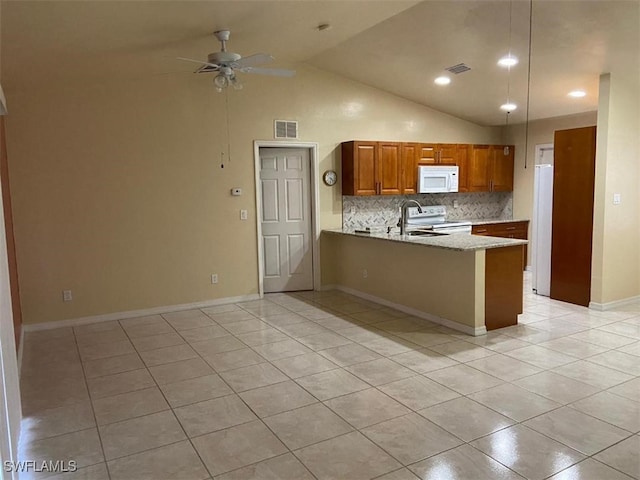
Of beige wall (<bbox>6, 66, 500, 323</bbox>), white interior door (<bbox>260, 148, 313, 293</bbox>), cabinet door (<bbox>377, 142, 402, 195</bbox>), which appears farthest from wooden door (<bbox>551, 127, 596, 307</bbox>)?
white interior door (<bbox>260, 148, 313, 293</bbox>)

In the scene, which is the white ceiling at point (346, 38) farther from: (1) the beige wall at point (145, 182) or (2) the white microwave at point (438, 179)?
(2) the white microwave at point (438, 179)

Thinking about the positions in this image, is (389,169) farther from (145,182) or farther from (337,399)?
(337,399)

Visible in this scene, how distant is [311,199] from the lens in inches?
253

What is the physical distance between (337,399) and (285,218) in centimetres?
351

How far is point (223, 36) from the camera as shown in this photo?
4.25 m

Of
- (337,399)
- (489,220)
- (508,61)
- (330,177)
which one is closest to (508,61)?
Result: (508,61)

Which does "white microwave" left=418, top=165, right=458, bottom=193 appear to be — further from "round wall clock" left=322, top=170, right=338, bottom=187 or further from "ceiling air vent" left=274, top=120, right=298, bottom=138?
"ceiling air vent" left=274, top=120, right=298, bottom=138

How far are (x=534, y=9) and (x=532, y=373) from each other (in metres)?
2.94

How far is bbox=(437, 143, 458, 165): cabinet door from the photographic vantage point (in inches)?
274

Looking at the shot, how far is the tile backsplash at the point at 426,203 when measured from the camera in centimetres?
674

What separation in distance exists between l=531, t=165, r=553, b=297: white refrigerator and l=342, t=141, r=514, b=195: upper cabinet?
62cm

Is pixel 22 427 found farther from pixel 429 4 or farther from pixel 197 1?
pixel 429 4

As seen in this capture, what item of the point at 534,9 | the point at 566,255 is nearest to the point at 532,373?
the point at 566,255

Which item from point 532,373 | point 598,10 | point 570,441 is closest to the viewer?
point 570,441
